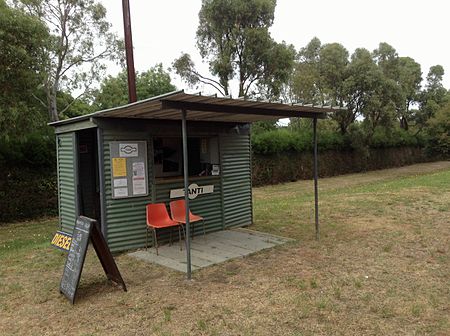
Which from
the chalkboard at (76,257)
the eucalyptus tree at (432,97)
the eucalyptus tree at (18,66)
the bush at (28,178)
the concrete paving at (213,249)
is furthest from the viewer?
the eucalyptus tree at (432,97)

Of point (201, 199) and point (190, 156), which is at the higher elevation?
point (190, 156)

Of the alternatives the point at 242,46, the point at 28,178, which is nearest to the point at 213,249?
the point at 28,178

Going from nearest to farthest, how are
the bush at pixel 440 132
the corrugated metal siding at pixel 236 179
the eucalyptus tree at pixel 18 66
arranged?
the corrugated metal siding at pixel 236 179
the eucalyptus tree at pixel 18 66
the bush at pixel 440 132

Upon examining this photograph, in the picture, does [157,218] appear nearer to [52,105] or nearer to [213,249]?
[213,249]

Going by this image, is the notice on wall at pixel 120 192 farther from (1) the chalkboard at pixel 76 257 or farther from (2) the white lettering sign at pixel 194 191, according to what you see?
(1) the chalkboard at pixel 76 257

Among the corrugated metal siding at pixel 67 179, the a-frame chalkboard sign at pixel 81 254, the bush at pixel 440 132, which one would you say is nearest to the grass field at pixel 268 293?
the a-frame chalkboard sign at pixel 81 254

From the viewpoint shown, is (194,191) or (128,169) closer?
(128,169)

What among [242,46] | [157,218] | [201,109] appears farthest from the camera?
[242,46]

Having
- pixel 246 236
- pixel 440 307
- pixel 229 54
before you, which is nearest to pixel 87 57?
pixel 229 54

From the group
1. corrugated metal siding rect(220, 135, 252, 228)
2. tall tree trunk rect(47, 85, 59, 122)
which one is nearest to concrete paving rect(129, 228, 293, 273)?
corrugated metal siding rect(220, 135, 252, 228)

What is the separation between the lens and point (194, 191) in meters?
6.45

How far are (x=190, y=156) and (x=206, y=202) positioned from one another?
3.07 feet

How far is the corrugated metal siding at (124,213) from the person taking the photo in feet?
18.4

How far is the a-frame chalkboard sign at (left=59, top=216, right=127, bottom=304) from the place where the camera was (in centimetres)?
388
